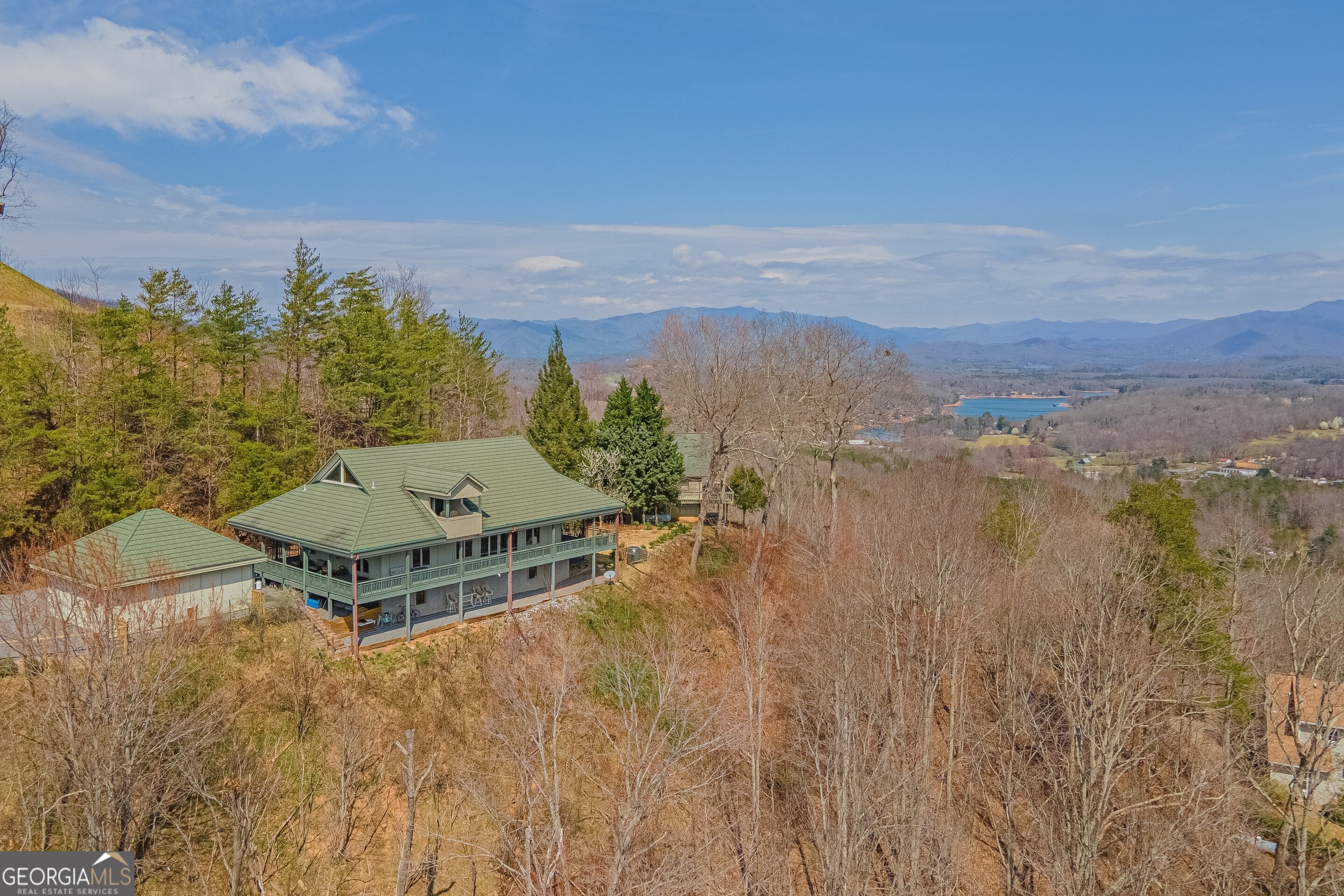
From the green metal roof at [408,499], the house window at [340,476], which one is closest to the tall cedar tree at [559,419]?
the green metal roof at [408,499]

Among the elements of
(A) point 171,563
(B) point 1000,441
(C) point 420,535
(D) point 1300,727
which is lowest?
(D) point 1300,727

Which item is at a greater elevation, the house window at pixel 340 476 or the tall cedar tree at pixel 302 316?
the tall cedar tree at pixel 302 316

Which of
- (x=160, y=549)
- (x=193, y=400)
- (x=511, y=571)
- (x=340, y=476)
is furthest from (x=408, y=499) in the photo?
(x=193, y=400)

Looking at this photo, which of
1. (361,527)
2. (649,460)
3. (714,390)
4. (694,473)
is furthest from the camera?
(694,473)

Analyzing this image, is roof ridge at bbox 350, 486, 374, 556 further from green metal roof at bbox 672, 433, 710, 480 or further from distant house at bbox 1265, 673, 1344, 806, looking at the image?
distant house at bbox 1265, 673, 1344, 806

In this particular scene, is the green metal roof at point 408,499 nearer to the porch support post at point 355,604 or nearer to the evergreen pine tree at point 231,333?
the porch support post at point 355,604

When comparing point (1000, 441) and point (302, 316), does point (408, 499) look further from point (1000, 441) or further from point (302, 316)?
point (1000, 441)

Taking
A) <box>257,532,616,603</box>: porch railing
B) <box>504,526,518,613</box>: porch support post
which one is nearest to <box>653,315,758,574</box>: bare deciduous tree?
<box>257,532,616,603</box>: porch railing

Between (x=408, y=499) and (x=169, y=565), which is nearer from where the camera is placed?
(x=169, y=565)
